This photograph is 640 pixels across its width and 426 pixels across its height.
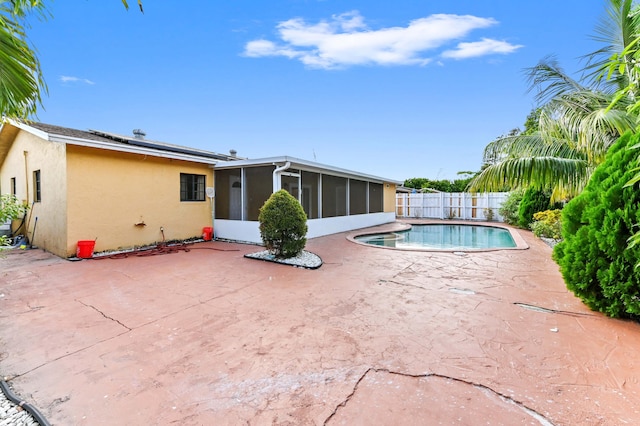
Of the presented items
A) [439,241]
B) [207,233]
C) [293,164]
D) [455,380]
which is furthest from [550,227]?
[207,233]

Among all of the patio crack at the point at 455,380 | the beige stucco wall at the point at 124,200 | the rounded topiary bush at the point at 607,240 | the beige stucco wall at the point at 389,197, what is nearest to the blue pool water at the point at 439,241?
the beige stucco wall at the point at 389,197

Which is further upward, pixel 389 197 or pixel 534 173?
pixel 534 173

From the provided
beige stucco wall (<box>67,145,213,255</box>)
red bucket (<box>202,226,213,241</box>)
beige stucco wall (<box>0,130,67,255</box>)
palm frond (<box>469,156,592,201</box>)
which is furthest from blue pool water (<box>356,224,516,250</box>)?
beige stucco wall (<box>0,130,67,255</box>)

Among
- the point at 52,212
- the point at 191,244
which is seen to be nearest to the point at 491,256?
the point at 191,244

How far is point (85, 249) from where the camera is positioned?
7711 mm

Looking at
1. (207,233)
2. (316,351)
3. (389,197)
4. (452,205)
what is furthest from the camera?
(452,205)

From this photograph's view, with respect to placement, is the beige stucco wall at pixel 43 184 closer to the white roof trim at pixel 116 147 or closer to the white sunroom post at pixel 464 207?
the white roof trim at pixel 116 147

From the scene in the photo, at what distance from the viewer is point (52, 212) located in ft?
27.6

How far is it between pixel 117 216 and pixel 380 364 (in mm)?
8898

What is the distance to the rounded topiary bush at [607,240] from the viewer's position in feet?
11.2

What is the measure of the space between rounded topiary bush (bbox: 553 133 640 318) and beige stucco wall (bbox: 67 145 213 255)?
33.9ft

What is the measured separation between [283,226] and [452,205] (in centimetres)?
1711

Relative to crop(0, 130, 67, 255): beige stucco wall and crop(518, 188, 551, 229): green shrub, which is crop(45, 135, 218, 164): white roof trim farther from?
crop(518, 188, 551, 229): green shrub

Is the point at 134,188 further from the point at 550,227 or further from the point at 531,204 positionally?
the point at 531,204
